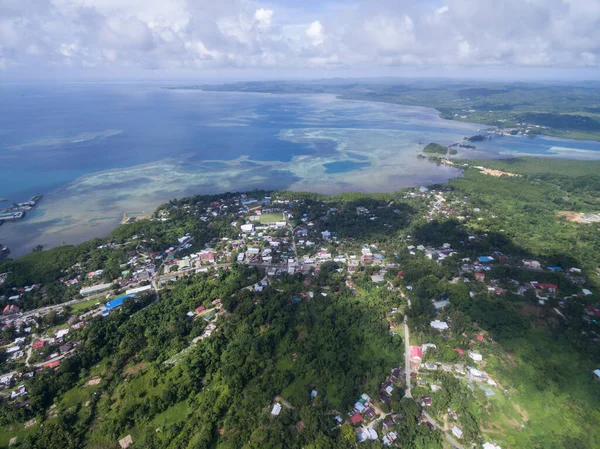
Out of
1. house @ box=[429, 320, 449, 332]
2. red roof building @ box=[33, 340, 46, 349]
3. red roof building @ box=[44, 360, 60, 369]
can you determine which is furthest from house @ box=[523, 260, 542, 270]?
red roof building @ box=[33, 340, 46, 349]

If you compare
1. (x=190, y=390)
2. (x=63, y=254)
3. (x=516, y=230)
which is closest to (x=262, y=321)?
(x=190, y=390)

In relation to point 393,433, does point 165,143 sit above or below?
below

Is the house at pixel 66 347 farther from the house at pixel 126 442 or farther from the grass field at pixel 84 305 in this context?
the house at pixel 126 442

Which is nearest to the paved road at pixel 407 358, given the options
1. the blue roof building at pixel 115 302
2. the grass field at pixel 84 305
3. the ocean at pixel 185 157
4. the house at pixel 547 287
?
the house at pixel 547 287

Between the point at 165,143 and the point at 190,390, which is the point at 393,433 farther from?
the point at 165,143

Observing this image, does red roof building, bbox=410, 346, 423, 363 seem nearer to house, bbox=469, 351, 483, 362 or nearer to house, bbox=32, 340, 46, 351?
house, bbox=469, 351, 483, 362

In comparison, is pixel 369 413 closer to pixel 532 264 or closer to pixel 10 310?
pixel 532 264
